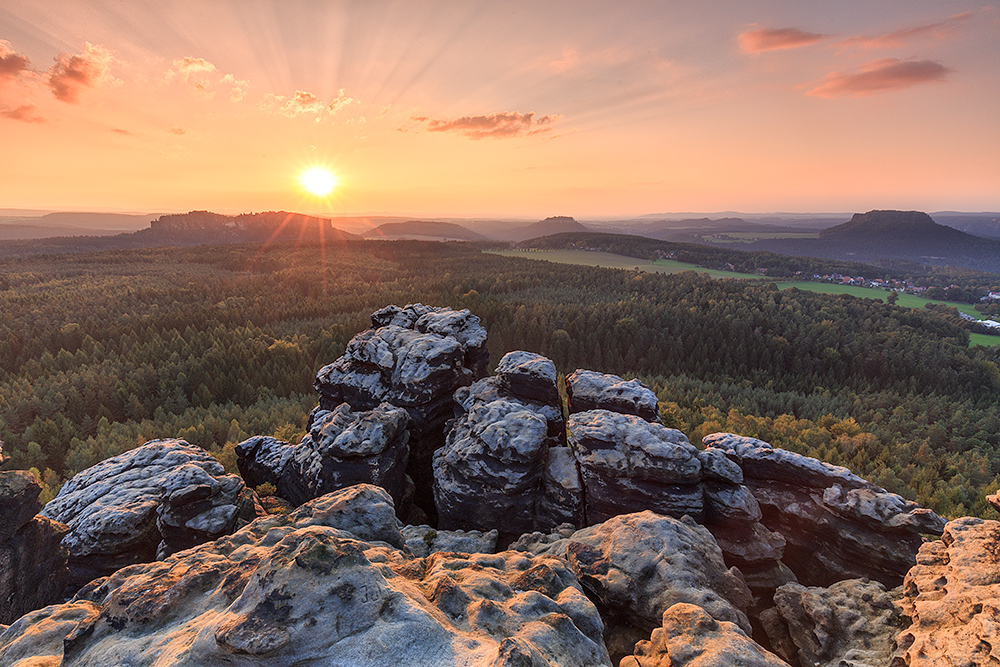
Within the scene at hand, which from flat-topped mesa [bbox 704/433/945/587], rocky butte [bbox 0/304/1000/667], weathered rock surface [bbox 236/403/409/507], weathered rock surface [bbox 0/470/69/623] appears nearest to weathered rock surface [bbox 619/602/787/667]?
rocky butte [bbox 0/304/1000/667]

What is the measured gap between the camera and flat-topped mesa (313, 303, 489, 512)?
58.0ft

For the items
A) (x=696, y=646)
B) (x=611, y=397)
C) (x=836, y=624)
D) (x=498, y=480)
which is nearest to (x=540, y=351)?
(x=611, y=397)

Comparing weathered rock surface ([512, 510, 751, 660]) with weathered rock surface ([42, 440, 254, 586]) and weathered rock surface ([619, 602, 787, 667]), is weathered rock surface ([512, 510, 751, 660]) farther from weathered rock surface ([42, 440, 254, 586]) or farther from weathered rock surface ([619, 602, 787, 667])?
weathered rock surface ([42, 440, 254, 586])

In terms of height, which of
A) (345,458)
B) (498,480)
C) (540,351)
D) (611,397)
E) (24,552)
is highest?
(611,397)

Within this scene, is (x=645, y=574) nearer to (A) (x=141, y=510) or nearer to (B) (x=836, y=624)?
(B) (x=836, y=624)

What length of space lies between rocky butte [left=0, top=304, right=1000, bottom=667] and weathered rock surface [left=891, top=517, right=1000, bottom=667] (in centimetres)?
5

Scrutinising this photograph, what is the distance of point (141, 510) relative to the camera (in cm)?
1205

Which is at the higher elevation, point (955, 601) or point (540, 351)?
point (955, 601)

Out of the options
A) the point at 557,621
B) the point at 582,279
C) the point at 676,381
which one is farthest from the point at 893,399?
the point at 582,279

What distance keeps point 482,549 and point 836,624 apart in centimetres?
862

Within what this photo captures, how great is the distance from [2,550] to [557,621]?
40.5 ft

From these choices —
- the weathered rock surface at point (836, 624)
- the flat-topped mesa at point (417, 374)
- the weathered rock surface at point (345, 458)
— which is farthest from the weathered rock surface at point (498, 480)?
the weathered rock surface at point (836, 624)

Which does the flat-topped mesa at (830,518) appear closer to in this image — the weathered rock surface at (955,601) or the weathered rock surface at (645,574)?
the weathered rock surface at (955,601)

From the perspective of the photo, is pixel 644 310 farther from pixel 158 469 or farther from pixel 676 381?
pixel 158 469
